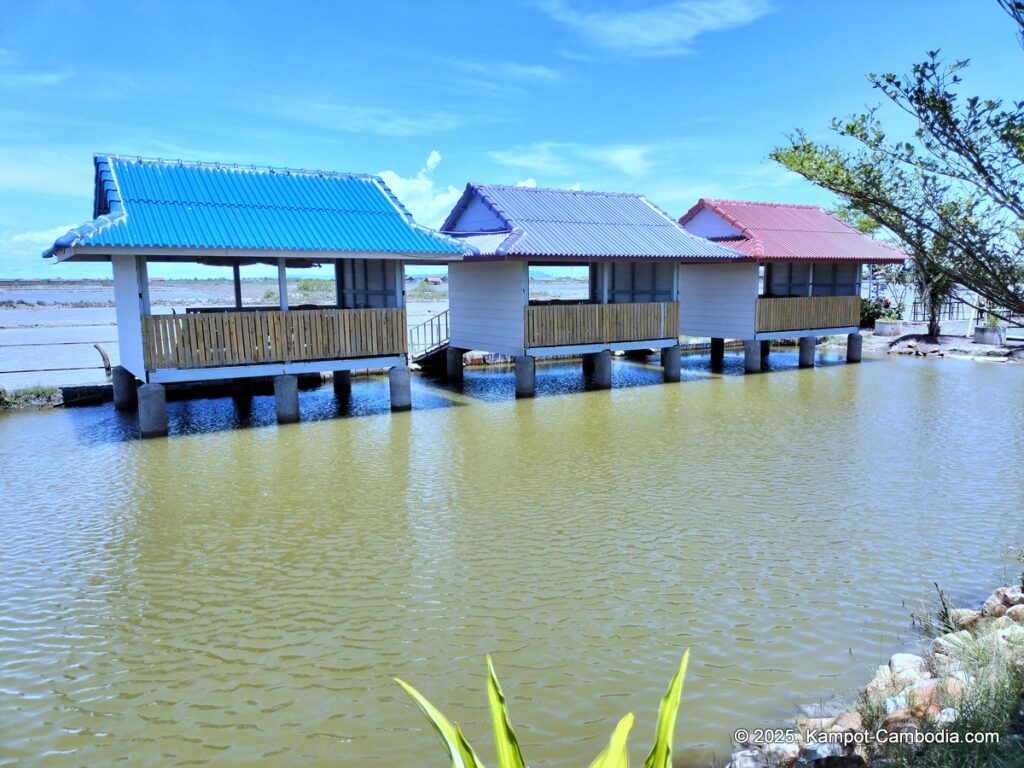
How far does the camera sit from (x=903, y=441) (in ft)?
40.4

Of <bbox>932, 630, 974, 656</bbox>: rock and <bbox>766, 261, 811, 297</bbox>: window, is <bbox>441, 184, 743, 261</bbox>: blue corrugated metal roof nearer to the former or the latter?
<bbox>766, 261, 811, 297</bbox>: window

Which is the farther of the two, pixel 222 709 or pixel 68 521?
pixel 68 521

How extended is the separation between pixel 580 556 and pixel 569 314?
1096 centimetres

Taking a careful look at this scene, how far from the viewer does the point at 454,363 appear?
812 inches

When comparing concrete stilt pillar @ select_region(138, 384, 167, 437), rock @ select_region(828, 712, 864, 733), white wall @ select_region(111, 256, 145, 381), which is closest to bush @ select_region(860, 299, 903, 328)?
concrete stilt pillar @ select_region(138, 384, 167, 437)

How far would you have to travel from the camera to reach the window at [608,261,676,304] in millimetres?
21719

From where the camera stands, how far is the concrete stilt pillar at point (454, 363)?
20.6 meters

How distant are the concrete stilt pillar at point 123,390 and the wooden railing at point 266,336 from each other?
11.3 feet

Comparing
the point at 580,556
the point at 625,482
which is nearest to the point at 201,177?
the point at 625,482

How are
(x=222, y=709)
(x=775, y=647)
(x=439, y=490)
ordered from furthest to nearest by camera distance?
1. (x=439, y=490)
2. (x=775, y=647)
3. (x=222, y=709)

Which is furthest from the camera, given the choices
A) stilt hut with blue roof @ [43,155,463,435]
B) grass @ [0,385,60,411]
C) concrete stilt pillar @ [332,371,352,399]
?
concrete stilt pillar @ [332,371,352,399]

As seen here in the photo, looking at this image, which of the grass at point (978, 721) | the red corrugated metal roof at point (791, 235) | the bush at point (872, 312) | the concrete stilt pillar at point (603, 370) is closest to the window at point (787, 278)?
the red corrugated metal roof at point (791, 235)

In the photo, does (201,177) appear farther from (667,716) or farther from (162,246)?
(667,716)

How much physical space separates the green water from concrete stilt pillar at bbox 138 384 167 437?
522mm
